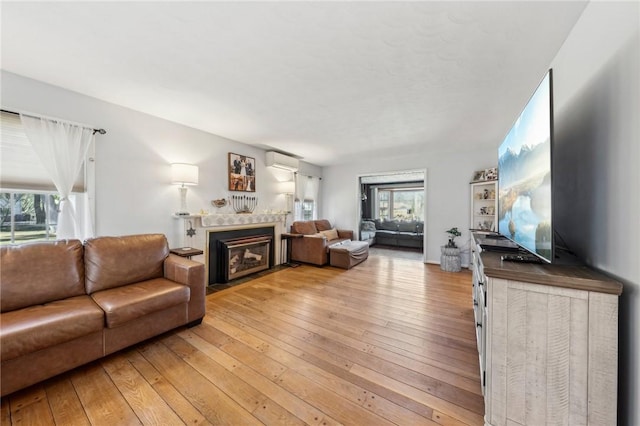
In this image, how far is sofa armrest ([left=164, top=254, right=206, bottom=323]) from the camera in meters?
2.26

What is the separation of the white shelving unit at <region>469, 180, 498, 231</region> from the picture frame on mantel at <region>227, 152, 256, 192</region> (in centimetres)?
435

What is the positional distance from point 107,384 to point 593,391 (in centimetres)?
275

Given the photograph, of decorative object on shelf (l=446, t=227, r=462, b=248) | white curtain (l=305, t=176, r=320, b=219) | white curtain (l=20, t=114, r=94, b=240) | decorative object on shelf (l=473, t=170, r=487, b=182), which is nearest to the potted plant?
decorative object on shelf (l=446, t=227, r=462, b=248)

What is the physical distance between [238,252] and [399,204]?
757 cm

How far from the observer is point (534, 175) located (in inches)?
50.5

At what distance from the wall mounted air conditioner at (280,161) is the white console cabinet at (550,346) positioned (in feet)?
13.6

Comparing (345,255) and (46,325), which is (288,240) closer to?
(345,255)

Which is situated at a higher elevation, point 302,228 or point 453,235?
point 302,228

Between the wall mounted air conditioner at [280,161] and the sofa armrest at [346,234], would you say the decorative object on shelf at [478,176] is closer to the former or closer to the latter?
the sofa armrest at [346,234]

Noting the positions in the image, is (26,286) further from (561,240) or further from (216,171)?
(561,240)

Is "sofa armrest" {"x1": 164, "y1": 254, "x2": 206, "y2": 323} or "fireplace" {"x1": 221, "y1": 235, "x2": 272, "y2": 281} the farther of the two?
"fireplace" {"x1": 221, "y1": 235, "x2": 272, "y2": 281}

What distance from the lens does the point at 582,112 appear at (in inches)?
54.7

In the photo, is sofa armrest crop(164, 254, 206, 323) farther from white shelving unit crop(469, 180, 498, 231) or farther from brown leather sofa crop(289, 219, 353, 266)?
white shelving unit crop(469, 180, 498, 231)

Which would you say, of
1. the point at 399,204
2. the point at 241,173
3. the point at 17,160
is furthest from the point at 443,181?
the point at 17,160
